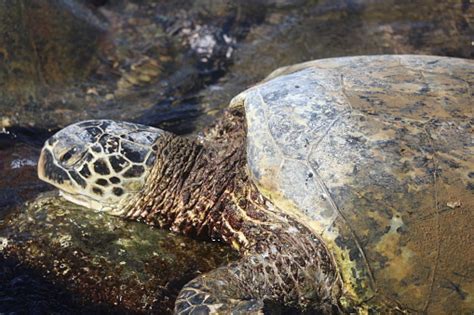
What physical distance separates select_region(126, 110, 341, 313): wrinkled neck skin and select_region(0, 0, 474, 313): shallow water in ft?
0.49

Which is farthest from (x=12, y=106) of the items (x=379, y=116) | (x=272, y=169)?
(x=379, y=116)

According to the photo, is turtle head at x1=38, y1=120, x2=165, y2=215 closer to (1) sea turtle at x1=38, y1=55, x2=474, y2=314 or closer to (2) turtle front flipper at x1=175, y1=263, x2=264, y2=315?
(1) sea turtle at x1=38, y1=55, x2=474, y2=314

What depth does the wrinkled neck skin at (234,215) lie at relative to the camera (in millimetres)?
2889

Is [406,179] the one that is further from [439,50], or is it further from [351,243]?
[439,50]

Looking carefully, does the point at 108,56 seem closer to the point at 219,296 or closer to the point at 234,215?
the point at 234,215

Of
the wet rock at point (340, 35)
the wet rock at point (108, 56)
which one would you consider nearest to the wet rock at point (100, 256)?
the wet rock at point (108, 56)

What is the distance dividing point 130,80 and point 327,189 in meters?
3.13

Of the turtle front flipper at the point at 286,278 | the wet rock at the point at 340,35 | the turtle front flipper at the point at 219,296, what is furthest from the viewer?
the wet rock at the point at 340,35

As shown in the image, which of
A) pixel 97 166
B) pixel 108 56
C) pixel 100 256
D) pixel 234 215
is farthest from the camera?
pixel 108 56

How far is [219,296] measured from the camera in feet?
8.92

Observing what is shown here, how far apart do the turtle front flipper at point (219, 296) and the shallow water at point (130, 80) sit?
259 millimetres

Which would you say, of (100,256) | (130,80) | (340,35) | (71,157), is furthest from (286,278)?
(340,35)

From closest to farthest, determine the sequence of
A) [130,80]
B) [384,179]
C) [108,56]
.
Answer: [384,179]
[130,80]
[108,56]

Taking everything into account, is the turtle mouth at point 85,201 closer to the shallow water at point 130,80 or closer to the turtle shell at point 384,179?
the shallow water at point 130,80
